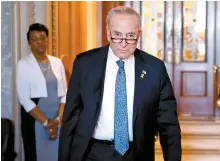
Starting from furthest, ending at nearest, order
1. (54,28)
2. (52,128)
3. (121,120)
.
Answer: (54,28), (52,128), (121,120)

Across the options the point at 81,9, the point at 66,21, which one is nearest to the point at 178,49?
the point at 81,9

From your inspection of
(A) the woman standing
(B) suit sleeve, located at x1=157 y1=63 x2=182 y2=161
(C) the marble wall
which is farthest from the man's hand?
(B) suit sleeve, located at x1=157 y1=63 x2=182 y2=161

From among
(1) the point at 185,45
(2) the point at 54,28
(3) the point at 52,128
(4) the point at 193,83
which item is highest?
(2) the point at 54,28

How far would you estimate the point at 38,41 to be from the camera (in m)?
3.58

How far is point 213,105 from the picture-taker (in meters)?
6.70

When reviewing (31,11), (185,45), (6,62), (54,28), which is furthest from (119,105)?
(185,45)

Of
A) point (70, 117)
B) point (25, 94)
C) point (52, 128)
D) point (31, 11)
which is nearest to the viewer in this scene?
point (70, 117)

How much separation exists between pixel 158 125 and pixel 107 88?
0.33m

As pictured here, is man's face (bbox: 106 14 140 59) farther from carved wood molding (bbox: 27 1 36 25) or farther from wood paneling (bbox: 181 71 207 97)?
wood paneling (bbox: 181 71 207 97)

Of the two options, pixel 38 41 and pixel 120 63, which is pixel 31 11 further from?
pixel 120 63

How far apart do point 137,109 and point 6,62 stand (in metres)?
1.93

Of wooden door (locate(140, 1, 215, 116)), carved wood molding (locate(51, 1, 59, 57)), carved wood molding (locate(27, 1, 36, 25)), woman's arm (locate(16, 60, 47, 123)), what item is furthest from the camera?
wooden door (locate(140, 1, 215, 116))

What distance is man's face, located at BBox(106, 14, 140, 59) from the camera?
2115 millimetres

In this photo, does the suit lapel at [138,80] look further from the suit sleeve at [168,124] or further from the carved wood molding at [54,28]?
the carved wood molding at [54,28]
